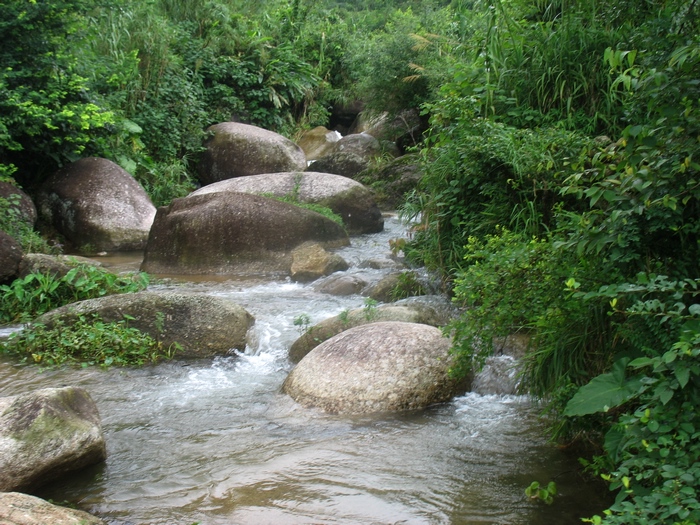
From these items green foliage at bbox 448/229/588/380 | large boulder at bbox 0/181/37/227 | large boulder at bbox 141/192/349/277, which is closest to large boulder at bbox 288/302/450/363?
green foliage at bbox 448/229/588/380

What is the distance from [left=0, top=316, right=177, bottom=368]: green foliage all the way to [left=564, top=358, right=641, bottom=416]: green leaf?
4166 mm

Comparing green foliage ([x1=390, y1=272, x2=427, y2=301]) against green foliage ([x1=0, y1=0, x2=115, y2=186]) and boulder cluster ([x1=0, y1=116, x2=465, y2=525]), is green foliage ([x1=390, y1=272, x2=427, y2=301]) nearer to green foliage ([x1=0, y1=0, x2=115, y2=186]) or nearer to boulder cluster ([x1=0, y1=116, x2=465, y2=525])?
boulder cluster ([x1=0, y1=116, x2=465, y2=525])

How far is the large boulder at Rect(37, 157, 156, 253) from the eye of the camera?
1143cm

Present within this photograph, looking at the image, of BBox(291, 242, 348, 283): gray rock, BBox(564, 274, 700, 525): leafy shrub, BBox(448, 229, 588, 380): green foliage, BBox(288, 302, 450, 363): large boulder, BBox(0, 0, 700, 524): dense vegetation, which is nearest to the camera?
BBox(564, 274, 700, 525): leafy shrub

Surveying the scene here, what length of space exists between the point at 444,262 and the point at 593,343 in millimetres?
3188

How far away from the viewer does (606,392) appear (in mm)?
3012

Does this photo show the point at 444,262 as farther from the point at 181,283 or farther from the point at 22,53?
the point at 22,53

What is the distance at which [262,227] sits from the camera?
10031 millimetres

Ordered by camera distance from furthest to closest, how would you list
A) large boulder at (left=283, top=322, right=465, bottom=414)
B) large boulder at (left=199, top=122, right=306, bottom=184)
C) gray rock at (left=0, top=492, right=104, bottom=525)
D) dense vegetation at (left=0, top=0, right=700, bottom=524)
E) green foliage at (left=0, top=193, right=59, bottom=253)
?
large boulder at (left=199, top=122, right=306, bottom=184) → green foliage at (left=0, top=193, right=59, bottom=253) → large boulder at (left=283, top=322, right=465, bottom=414) → gray rock at (left=0, top=492, right=104, bottom=525) → dense vegetation at (left=0, top=0, right=700, bottom=524)

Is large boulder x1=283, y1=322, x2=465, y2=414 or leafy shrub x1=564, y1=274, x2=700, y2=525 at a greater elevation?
leafy shrub x1=564, y1=274, x2=700, y2=525

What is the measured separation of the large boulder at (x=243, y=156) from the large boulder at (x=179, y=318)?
29.8 ft

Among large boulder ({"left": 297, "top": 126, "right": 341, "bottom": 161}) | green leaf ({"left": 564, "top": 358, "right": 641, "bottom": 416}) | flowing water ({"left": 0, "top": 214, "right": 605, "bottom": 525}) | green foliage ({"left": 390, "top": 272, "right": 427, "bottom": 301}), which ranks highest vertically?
large boulder ({"left": 297, "top": 126, "right": 341, "bottom": 161})

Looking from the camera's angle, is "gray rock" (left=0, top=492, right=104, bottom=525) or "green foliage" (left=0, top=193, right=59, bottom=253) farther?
"green foliage" (left=0, top=193, right=59, bottom=253)

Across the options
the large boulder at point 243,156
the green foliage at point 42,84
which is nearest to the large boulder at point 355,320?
the green foliage at point 42,84
